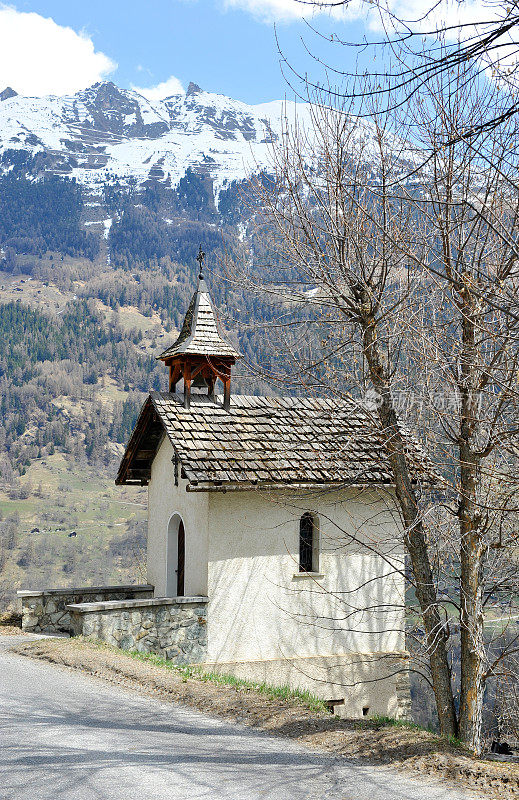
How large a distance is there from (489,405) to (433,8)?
6131 mm

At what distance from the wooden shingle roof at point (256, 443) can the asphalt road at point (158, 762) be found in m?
5.93

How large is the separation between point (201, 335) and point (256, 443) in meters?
3.09

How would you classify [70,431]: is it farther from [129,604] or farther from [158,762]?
[158,762]

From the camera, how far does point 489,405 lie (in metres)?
9.80

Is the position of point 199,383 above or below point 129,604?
above

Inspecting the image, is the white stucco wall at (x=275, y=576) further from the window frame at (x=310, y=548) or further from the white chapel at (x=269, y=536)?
the window frame at (x=310, y=548)

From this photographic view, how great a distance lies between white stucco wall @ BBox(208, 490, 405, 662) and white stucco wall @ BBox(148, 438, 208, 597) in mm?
409

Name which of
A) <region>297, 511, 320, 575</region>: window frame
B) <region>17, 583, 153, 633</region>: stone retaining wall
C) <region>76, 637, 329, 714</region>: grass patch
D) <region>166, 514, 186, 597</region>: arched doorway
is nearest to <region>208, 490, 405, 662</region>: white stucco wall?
<region>297, 511, 320, 575</region>: window frame

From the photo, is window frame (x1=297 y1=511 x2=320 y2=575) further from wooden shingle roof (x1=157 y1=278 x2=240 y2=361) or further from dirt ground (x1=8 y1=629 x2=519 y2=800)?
dirt ground (x1=8 y1=629 x2=519 y2=800)

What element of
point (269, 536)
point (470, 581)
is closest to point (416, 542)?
point (470, 581)

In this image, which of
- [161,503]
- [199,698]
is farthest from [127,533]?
[199,698]

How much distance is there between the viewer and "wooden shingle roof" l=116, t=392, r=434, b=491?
14.5m

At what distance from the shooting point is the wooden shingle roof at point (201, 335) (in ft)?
54.9

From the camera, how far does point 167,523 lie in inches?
664
